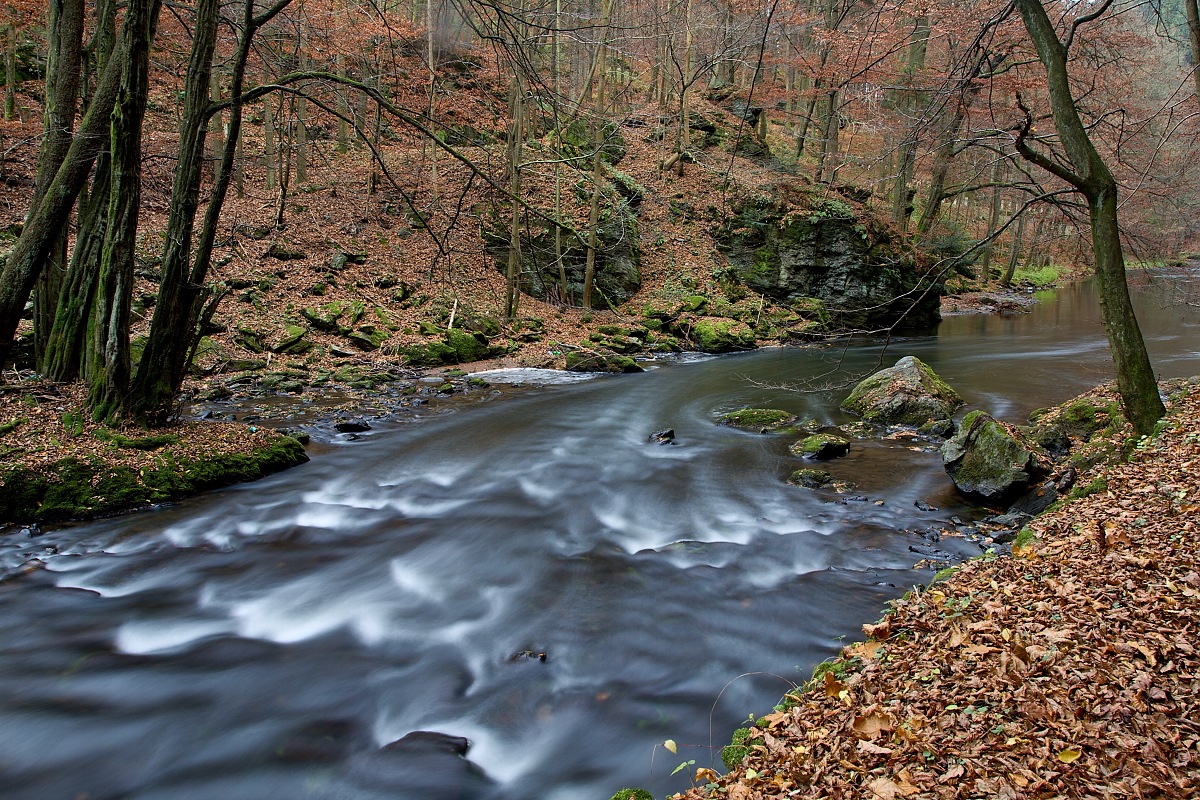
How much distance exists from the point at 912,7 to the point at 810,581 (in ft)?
45.2

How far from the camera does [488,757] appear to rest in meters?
4.02

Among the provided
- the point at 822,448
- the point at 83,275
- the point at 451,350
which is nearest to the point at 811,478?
the point at 822,448

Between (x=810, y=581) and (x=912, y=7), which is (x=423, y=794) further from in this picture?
(x=912, y=7)

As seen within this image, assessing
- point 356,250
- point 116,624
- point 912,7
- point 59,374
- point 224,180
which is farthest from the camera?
A: point 356,250

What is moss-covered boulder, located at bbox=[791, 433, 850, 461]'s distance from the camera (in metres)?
9.56

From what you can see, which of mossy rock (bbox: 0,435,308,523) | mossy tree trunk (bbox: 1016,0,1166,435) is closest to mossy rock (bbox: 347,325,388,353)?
mossy rock (bbox: 0,435,308,523)

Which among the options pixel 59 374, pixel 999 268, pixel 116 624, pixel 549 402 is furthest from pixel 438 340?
pixel 999 268

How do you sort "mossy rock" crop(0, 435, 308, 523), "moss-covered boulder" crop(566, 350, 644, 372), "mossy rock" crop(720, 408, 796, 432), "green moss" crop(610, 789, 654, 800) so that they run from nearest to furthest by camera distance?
"green moss" crop(610, 789, 654, 800), "mossy rock" crop(0, 435, 308, 523), "mossy rock" crop(720, 408, 796, 432), "moss-covered boulder" crop(566, 350, 644, 372)

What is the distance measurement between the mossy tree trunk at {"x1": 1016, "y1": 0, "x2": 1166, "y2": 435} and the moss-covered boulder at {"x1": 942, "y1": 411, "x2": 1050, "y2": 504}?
40.7 inches

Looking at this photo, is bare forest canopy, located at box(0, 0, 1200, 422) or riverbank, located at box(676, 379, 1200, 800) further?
bare forest canopy, located at box(0, 0, 1200, 422)

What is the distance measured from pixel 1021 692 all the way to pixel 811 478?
552cm

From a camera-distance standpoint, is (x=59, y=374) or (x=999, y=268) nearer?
(x=59, y=374)

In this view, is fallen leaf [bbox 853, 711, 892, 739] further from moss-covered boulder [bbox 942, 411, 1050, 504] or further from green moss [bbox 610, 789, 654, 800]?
moss-covered boulder [bbox 942, 411, 1050, 504]

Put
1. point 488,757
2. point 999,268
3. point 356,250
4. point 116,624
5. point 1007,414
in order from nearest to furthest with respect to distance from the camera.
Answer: point 488,757
point 116,624
point 1007,414
point 356,250
point 999,268
